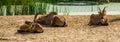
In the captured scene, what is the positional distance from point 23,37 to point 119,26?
2155 millimetres

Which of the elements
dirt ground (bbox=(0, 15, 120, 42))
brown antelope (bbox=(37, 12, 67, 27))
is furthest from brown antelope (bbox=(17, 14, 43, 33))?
brown antelope (bbox=(37, 12, 67, 27))

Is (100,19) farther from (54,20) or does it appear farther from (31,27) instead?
(31,27)

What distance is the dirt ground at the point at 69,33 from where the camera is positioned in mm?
6207

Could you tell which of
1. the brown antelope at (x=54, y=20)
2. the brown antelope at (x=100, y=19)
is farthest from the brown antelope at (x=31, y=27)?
the brown antelope at (x=100, y=19)

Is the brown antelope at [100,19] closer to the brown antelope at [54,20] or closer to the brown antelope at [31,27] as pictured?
the brown antelope at [54,20]

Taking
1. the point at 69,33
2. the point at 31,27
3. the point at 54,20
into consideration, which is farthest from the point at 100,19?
the point at 31,27

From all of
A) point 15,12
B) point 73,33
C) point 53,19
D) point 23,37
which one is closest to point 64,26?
point 53,19

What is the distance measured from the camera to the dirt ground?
244 inches

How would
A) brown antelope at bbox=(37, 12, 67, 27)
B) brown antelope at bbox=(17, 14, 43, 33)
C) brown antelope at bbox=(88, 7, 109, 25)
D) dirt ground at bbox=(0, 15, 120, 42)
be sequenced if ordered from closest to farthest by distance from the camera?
dirt ground at bbox=(0, 15, 120, 42)
brown antelope at bbox=(17, 14, 43, 33)
brown antelope at bbox=(37, 12, 67, 27)
brown antelope at bbox=(88, 7, 109, 25)

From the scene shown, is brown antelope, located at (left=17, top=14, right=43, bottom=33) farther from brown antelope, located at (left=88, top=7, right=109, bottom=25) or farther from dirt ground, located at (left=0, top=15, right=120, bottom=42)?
brown antelope, located at (left=88, top=7, right=109, bottom=25)

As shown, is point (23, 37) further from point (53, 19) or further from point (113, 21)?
point (113, 21)

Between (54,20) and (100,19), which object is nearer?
(54,20)

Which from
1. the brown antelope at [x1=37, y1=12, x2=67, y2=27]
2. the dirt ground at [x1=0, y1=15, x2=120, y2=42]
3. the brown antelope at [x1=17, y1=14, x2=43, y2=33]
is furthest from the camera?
the brown antelope at [x1=37, y1=12, x2=67, y2=27]

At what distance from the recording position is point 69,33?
266 inches
